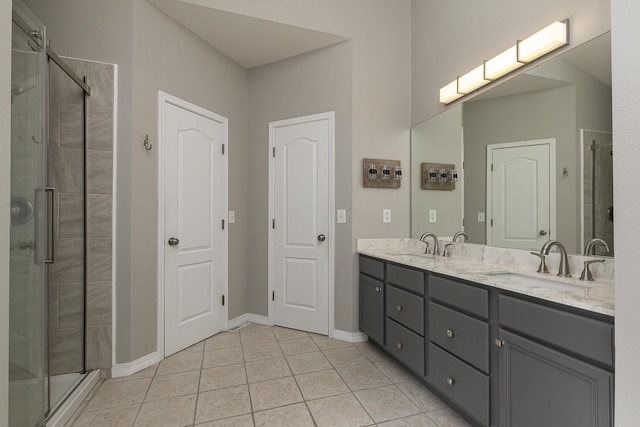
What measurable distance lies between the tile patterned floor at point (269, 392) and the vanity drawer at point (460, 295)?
66 cm

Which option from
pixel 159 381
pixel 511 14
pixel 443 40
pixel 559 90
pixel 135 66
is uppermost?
pixel 443 40

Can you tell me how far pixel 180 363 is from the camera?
2494mm

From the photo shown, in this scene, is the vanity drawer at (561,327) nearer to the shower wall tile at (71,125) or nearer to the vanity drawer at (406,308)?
the vanity drawer at (406,308)

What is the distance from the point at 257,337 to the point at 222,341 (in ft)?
1.04

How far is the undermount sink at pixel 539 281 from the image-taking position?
1.49 metres

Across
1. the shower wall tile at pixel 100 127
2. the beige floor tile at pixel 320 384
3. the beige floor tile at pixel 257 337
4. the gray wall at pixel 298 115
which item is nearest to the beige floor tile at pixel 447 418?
the beige floor tile at pixel 320 384

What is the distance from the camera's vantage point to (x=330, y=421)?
176 cm

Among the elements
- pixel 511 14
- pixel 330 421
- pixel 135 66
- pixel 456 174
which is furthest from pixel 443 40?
pixel 330 421

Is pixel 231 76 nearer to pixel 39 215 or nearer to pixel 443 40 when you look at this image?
pixel 443 40

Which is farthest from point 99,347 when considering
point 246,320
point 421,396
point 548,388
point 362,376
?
point 548,388

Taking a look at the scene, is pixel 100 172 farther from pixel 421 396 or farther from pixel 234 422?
pixel 421 396

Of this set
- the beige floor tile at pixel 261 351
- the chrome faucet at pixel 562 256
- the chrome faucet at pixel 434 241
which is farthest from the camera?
the chrome faucet at pixel 434 241

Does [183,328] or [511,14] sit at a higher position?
[511,14]

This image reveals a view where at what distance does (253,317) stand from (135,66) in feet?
8.34
